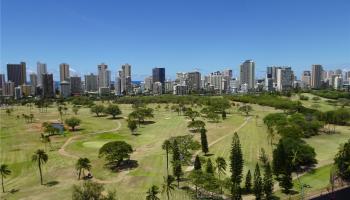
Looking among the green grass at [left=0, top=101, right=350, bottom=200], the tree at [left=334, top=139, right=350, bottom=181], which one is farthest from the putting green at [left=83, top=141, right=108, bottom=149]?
the tree at [left=334, top=139, right=350, bottom=181]

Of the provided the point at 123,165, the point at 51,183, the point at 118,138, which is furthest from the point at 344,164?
the point at 118,138

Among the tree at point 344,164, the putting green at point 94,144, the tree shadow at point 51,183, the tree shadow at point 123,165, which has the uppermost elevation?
the tree at point 344,164

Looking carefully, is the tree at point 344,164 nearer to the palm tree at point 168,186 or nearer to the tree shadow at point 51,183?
the palm tree at point 168,186

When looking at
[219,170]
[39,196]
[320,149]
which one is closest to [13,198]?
[39,196]

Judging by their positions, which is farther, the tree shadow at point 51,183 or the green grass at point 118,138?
the tree shadow at point 51,183

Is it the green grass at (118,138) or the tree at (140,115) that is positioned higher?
the tree at (140,115)

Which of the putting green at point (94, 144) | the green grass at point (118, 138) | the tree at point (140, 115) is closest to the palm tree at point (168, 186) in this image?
the green grass at point (118, 138)

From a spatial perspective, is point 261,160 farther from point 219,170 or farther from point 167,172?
point 167,172

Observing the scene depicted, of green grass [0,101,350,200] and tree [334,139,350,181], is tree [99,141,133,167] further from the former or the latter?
tree [334,139,350,181]

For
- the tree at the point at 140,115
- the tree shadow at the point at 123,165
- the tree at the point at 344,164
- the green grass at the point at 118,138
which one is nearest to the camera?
the green grass at the point at 118,138
